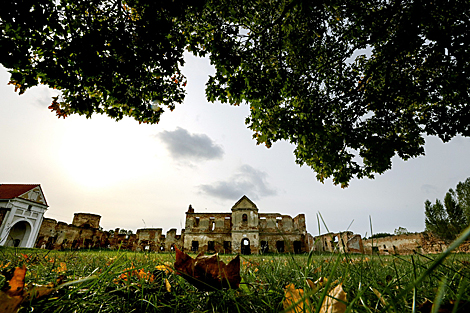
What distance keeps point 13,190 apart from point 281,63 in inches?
1102

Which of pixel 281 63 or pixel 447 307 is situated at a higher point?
pixel 281 63

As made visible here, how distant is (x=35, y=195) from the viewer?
21531mm

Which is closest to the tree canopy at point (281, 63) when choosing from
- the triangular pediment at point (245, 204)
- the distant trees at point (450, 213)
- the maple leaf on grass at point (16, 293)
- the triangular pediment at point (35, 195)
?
the maple leaf on grass at point (16, 293)

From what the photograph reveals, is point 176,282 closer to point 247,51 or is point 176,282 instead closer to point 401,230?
point 247,51

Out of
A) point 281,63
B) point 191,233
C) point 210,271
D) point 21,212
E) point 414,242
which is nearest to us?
point 210,271

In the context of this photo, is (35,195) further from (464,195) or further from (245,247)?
(464,195)

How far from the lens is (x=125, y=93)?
4973mm

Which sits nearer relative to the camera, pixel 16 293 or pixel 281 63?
pixel 16 293

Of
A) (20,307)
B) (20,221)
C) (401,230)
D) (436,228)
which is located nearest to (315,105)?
(20,307)

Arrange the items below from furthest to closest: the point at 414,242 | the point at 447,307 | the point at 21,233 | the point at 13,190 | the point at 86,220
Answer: the point at 414,242
the point at 86,220
the point at 13,190
the point at 21,233
the point at 447,307

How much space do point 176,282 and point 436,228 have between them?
4587 centimetres

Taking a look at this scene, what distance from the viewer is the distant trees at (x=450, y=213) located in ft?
102

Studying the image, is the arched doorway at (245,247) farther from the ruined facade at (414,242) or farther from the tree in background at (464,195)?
the tree in background at (464,195)

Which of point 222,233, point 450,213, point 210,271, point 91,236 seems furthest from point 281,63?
point 450,213
